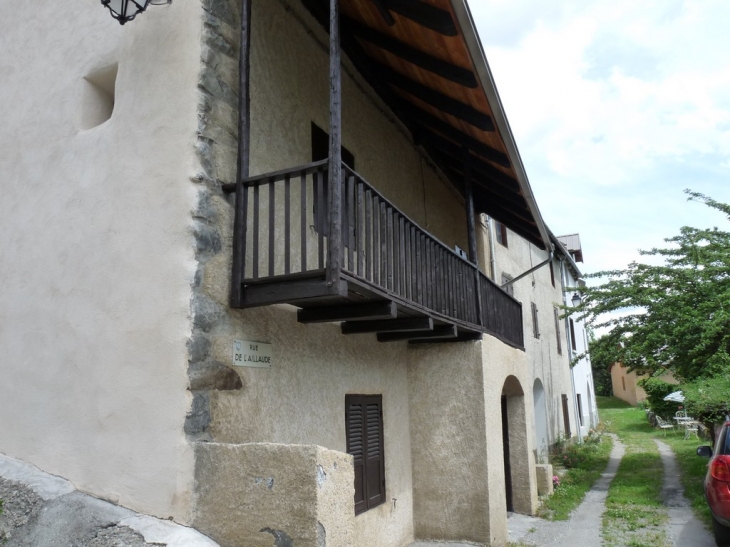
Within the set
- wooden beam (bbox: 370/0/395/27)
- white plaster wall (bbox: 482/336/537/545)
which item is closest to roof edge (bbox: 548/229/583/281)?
white plaster wall (bbox: 482/336/537/545)

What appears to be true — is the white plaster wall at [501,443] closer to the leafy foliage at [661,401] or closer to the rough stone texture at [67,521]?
the rough stone texture at [67,521]

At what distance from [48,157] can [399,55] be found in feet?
12.0

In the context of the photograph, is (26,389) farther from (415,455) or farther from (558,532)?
(558,532)

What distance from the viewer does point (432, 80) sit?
6.80m

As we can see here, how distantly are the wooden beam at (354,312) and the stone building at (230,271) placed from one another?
0.07 feet

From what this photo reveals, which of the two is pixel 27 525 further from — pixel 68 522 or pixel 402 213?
pixel 402 213

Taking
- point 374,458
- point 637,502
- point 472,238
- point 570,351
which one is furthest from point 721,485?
point 570,351

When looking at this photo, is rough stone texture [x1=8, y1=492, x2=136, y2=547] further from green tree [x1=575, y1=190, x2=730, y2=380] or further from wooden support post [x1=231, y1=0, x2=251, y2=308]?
green tree [x1=575, y1=190, x2=730, y2=380]

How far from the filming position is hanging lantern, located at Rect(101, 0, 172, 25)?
16.1 feet

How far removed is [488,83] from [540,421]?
12.9 metres

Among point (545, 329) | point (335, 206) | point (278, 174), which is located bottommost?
A: point (335, 206)

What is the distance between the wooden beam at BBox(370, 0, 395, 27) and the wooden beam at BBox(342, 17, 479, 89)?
1.80 ft

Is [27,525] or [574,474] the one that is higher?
[27,525]

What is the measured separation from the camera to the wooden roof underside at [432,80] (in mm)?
5613
